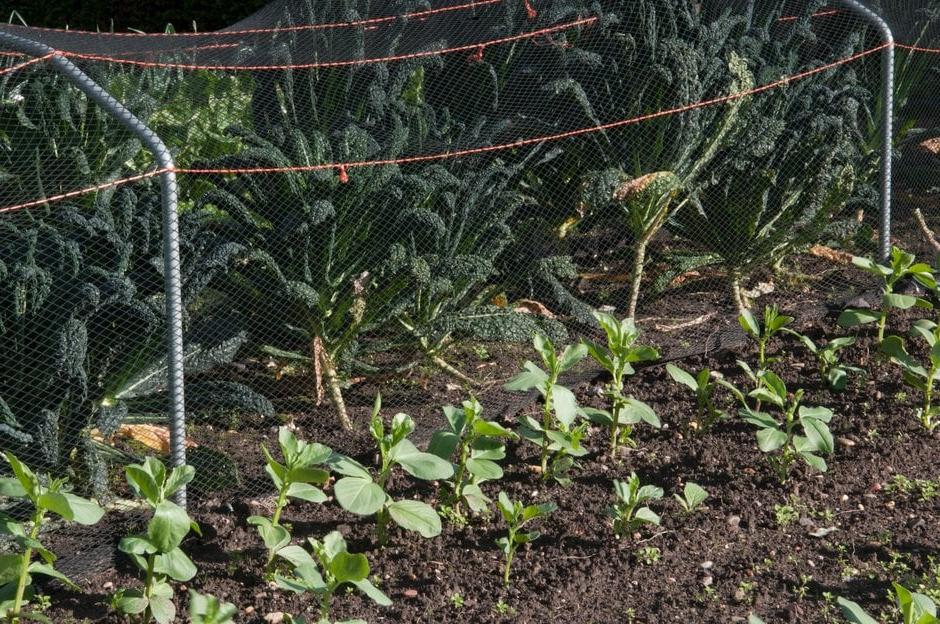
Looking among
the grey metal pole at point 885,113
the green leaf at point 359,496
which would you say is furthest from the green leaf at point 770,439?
the grey metal pole at point 885,113

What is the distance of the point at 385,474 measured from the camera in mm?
3842

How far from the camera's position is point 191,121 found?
18.0 feet

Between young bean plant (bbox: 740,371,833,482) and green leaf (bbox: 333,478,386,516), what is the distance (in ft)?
4.56

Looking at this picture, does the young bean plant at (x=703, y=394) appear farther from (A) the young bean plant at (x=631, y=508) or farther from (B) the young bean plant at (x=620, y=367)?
(A) the young bean plant at (x=631, y=508)

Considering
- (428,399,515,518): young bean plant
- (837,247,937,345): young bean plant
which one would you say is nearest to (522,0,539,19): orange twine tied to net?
(837,247,937,345): young bean plant

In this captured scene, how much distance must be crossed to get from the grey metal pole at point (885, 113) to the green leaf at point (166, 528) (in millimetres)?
4050

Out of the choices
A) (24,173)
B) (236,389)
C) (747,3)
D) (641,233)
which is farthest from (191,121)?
(747,3)

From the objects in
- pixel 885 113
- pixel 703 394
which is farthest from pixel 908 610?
pixel 885 113

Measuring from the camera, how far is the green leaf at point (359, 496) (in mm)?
3557

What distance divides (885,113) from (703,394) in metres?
2.13

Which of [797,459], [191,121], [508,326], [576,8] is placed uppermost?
[576,8]

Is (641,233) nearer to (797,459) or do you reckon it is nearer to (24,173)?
(797,459)

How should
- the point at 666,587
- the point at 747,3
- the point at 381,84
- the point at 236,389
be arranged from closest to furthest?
1. the point at 666,587
2. the point at 236,389
3. the point at 381,84
4. the point at 747,3

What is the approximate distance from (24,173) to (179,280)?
4.49ft
